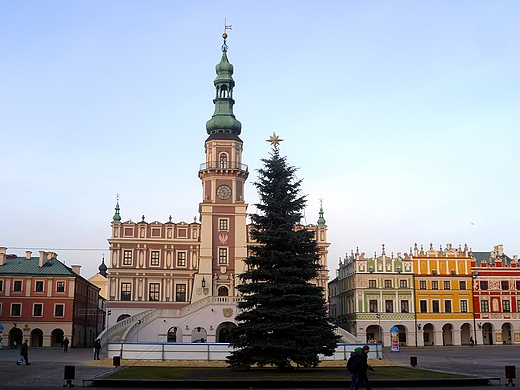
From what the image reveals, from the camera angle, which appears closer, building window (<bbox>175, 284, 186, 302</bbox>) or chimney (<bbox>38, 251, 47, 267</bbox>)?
building window (<bbox>175, 284, 186, 302</bbox>)

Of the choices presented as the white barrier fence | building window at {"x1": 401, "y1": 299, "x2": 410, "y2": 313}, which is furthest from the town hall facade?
the white barrier fence

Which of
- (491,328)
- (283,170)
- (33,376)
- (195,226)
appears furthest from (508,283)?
(33,376)

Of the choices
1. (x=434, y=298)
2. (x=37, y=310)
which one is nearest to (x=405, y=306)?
(x=434, y=298)

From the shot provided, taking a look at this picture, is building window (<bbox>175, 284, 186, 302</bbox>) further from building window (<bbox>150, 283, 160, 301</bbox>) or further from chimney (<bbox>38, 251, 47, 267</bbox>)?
chimney (<bbox>38, 251, 47, 267</bbox>)

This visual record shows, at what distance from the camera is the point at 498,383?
25234 mm

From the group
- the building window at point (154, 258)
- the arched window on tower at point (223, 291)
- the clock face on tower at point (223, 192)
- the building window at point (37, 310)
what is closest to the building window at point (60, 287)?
the building window at point (37, 310)

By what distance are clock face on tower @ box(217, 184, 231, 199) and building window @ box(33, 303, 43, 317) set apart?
77.7 ft

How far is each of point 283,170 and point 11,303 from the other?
5105cm

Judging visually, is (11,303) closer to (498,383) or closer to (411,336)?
(411,336)

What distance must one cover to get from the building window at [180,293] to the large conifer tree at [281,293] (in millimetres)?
40499

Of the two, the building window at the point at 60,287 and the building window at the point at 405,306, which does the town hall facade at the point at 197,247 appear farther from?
the building window at the point at 405,306

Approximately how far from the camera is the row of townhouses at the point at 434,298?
256 ft

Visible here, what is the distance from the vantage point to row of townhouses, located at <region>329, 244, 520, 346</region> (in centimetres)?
7800

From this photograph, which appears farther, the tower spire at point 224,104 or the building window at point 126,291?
the tower spire at point 224,104
